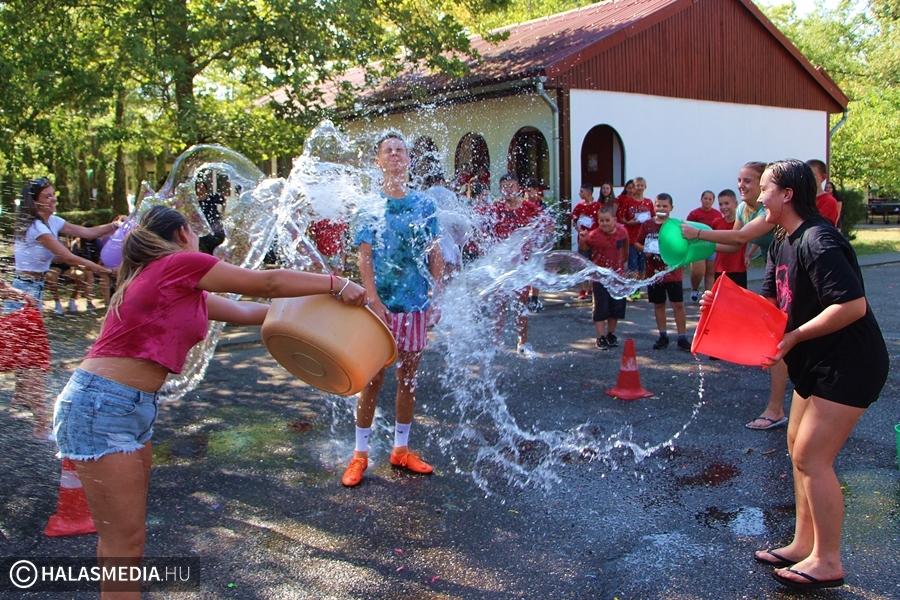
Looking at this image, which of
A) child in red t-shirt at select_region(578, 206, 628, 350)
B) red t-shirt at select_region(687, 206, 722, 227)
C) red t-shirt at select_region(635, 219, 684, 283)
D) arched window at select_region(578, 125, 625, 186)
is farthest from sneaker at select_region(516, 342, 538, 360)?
arched window at select_region(578, 125, 625, 186)

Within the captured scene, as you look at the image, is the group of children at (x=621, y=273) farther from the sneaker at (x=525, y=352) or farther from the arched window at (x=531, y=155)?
the arched window at (x=531, y=155)

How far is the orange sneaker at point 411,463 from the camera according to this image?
4613 millimetres

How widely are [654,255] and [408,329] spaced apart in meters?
4.81

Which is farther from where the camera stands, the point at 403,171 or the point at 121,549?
the point at 403,171

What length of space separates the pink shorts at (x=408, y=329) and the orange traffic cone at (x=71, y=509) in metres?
1.82

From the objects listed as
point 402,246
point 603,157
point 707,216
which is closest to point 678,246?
point 402,246

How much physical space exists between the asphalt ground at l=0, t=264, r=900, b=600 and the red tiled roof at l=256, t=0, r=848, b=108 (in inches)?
372

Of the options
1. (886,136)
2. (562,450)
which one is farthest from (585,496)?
(886,136)

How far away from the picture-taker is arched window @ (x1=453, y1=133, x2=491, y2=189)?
17062 millimetres

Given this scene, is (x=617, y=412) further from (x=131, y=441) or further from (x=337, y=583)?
(x=131, y=441)

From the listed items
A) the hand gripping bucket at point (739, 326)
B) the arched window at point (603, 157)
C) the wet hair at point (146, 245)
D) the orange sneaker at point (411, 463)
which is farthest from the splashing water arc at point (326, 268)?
the arched window at point (603, 157)

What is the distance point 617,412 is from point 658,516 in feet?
6.27

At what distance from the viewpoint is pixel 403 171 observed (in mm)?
4281

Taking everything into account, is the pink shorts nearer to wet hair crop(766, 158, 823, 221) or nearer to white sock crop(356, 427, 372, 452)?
white sock crop(356, 427, 372, 452)
